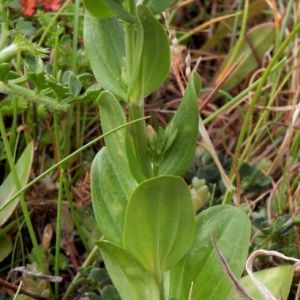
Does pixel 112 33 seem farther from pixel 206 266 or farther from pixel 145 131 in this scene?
pixel 206 266

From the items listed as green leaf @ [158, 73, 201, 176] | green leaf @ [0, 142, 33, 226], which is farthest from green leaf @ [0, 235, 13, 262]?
green leaf @ [158, 73, 201, 176]

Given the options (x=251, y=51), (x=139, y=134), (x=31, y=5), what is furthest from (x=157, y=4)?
(x=251, y=51)

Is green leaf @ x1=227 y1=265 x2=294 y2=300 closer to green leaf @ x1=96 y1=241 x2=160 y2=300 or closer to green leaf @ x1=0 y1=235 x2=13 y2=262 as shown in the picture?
green leaf @ x1=96 y1=241 x2=160 y2=300

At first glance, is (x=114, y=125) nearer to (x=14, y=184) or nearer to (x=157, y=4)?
(x=157, y=4)

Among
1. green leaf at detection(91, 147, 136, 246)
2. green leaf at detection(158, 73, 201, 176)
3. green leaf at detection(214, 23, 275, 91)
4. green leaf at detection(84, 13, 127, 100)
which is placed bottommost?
green leaf at detection(214, 23, 275, 91)

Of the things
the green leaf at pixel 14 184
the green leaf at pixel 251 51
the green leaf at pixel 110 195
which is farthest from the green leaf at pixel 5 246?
the green leaf at pixel 251 51

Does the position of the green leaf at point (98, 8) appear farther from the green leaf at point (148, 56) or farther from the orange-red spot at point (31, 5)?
the orange-red spot at point (31, 5)
